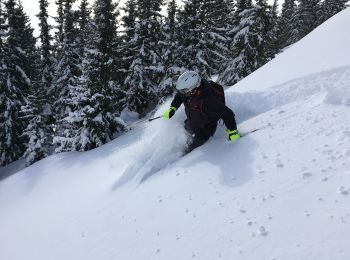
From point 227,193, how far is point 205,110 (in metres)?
2.24

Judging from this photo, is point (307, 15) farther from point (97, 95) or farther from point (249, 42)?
point (97, 95)

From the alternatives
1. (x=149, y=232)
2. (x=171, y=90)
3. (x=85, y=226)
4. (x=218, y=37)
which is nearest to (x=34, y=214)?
(x=85, y=226)

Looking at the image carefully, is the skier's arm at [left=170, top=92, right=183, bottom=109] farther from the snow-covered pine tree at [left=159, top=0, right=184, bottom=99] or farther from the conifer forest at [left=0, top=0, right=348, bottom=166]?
the snow-covered pine tree at [left=159, top=0, right=184, bottom=99]

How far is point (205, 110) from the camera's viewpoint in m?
6.49

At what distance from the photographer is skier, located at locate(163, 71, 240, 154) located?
241 inches

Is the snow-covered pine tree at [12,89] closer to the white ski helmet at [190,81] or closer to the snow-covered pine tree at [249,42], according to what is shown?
the snow-covered pine tree at [249,42]

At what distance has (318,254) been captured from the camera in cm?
320

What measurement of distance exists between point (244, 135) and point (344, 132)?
5.87 feet

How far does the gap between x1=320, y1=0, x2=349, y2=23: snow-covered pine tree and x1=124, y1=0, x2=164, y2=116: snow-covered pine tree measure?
33.3m

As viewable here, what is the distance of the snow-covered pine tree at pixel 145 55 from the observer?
22656mm

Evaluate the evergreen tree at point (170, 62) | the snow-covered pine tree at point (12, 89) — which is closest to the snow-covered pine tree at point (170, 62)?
the evergreen tree at point (170, 62)

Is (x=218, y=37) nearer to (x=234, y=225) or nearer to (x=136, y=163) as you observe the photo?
(x=136, y=163)

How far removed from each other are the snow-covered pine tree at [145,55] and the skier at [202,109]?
15367 mm

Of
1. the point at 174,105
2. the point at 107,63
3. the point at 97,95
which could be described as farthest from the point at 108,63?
the point at 174,105
